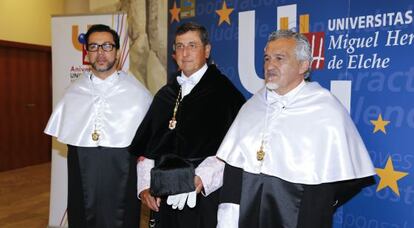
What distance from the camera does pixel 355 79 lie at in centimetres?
269

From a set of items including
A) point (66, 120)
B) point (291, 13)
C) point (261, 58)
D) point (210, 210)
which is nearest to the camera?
point (210, 210)

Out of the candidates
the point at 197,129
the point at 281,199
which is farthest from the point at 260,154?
the point at 197,129

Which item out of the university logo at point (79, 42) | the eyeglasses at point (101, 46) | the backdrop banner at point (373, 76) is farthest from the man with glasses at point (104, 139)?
the university logo at point (79, 42)

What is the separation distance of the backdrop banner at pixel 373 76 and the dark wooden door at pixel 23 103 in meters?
5.70

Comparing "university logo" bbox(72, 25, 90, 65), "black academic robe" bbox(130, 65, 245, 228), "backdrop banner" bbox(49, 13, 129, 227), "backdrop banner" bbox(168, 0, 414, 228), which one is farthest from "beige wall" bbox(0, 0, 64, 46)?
"black academic robe" bbox(130, 65, 245, 228)

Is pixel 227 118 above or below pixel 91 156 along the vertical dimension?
above

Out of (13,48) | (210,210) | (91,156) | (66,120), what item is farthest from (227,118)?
(13,48)

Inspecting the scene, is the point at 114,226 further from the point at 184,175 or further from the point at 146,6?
the point at 146,6

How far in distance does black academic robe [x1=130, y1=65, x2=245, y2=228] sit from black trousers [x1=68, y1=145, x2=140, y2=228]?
0.29 metres

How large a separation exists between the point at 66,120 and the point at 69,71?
60.1 inches

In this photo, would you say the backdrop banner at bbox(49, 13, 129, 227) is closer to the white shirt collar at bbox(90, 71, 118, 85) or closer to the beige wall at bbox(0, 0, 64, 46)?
the white shirt collar at bbox(90, 71, 118, 85)

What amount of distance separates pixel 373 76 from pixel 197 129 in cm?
126

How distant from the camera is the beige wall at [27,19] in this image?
6867 millimetres

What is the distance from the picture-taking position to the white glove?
6.86ft
